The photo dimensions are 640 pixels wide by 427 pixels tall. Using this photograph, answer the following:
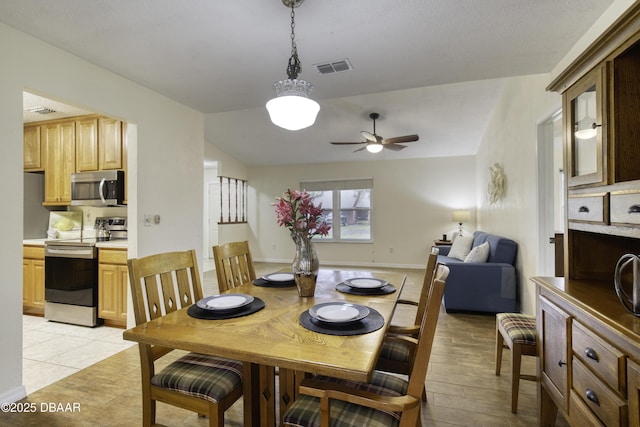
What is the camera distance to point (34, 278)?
3.55 metres

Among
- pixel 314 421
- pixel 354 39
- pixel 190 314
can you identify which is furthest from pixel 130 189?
pixel 314 421

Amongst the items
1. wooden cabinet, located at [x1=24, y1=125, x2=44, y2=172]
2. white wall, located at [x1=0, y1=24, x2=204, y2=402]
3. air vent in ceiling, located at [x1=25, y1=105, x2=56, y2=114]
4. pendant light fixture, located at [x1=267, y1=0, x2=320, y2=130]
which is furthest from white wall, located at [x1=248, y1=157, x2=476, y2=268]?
pendant light fixture, located at [x1=267, y1=0, x2=320, y2=130]

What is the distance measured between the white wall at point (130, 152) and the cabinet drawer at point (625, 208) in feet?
10.6

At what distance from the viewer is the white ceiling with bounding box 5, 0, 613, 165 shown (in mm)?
1843

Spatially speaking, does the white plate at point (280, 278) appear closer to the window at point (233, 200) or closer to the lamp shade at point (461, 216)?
the lamp shade at point (461, 216)

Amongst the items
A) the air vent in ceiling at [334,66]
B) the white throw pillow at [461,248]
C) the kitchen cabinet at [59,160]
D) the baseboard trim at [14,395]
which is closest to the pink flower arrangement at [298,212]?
the air vent in ceiling at [334,66]

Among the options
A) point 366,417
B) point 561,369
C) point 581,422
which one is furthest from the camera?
point 561,369

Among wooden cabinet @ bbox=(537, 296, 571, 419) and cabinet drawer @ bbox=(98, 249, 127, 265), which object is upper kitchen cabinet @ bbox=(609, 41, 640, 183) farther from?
cabinet drawer @ bbox=(98, 249, 127, 265)

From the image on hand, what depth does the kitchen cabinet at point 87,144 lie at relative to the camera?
3500mm

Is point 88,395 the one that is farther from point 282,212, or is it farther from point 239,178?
point 239,178

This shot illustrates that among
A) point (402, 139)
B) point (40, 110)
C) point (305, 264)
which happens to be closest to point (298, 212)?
point (305, 264)

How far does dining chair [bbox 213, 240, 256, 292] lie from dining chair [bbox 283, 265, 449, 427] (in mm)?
1068

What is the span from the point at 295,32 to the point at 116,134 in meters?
2.41

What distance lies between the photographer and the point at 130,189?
292cm
